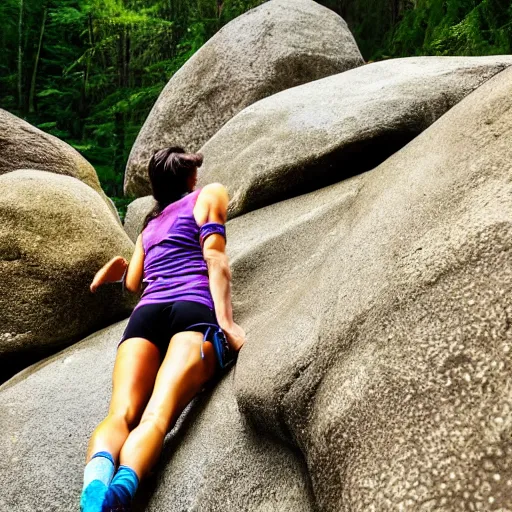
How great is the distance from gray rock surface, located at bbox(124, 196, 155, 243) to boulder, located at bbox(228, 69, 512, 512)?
3536 mm

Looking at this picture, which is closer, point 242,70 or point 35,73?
point 242,70

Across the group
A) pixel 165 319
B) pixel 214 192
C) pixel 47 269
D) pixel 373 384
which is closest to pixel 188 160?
pixel 214 192

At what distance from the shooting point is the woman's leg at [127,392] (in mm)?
2445

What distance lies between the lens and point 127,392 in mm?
2746

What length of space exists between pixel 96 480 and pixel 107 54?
15483 mm

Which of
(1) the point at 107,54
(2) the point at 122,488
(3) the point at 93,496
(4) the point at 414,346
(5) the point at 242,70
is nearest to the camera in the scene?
(4) the point at 414,346

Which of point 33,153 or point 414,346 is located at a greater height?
point 414,346

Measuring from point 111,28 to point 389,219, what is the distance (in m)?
13.2

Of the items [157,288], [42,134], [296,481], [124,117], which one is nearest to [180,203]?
[157,288]

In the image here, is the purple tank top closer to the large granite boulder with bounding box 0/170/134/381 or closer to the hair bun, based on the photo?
the hair bun

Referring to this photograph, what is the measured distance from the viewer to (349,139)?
175 inches

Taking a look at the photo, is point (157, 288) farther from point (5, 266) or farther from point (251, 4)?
→ point (251, 4)

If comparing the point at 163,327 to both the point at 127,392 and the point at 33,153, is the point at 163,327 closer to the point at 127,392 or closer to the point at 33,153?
the point at 127,392

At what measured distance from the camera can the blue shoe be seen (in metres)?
2.08
